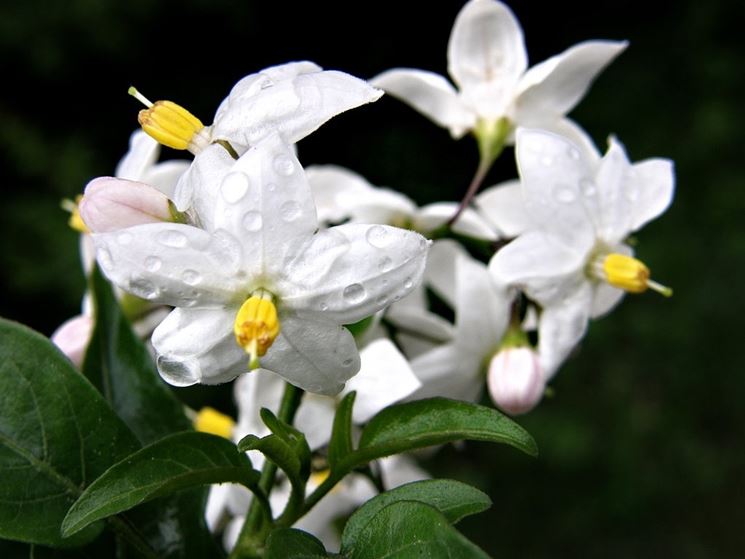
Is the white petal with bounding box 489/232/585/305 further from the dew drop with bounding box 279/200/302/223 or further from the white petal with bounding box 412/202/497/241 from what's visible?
the dew drop with bounding box 279/200/302/223

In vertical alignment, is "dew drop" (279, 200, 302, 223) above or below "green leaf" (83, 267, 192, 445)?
above

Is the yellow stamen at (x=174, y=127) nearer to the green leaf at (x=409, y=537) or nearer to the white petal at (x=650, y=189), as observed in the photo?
the green leaf at (x=409, y=537)

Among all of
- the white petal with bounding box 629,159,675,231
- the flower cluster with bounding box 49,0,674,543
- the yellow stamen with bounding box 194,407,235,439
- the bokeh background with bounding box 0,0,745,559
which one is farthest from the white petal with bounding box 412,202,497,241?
the bokeh background with bounding box 0,0,745,559

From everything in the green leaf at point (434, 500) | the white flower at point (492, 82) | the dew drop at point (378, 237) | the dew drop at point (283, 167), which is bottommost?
the green leaf at point (434, 500)

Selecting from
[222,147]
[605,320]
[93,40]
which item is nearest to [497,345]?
[222,147]

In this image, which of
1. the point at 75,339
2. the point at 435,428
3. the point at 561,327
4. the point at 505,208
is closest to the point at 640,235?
the point at 505,208

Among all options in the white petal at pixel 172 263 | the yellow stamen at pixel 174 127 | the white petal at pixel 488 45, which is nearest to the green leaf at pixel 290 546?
the white petal at pixel 172 263
